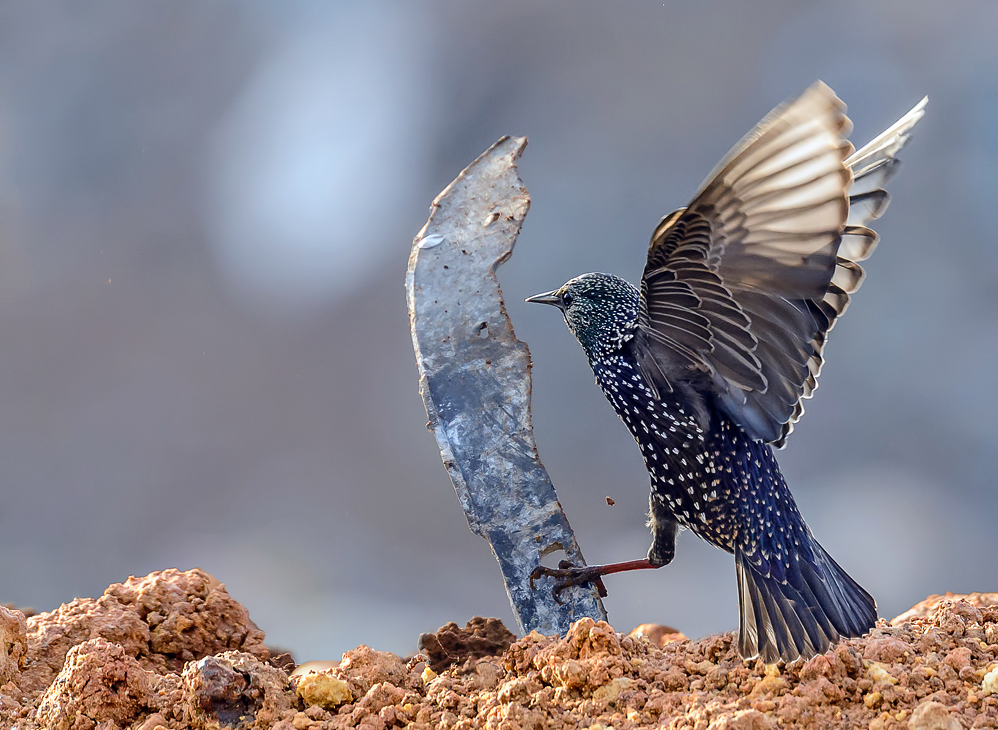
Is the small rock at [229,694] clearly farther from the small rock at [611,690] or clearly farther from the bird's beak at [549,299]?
the bird's beak at [549,299]

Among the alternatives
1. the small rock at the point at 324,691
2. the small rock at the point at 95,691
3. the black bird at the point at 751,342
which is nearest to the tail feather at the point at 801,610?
the black bird at the point at 751,342

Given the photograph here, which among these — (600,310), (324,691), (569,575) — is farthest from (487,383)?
(324,691)

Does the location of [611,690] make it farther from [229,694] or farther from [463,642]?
[229,694]

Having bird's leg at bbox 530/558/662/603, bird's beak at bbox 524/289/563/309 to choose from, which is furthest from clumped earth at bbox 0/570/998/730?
bird's beak at bbox 524/289/563/309

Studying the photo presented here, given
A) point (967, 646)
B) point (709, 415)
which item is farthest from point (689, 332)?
point (967, 646)

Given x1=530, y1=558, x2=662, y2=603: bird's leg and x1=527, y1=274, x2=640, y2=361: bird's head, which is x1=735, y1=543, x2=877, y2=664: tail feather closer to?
x1=530, y1=558, x2=662, y2=603: bird's leg

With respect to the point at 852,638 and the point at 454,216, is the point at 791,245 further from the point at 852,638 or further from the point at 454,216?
the point at 454,216
